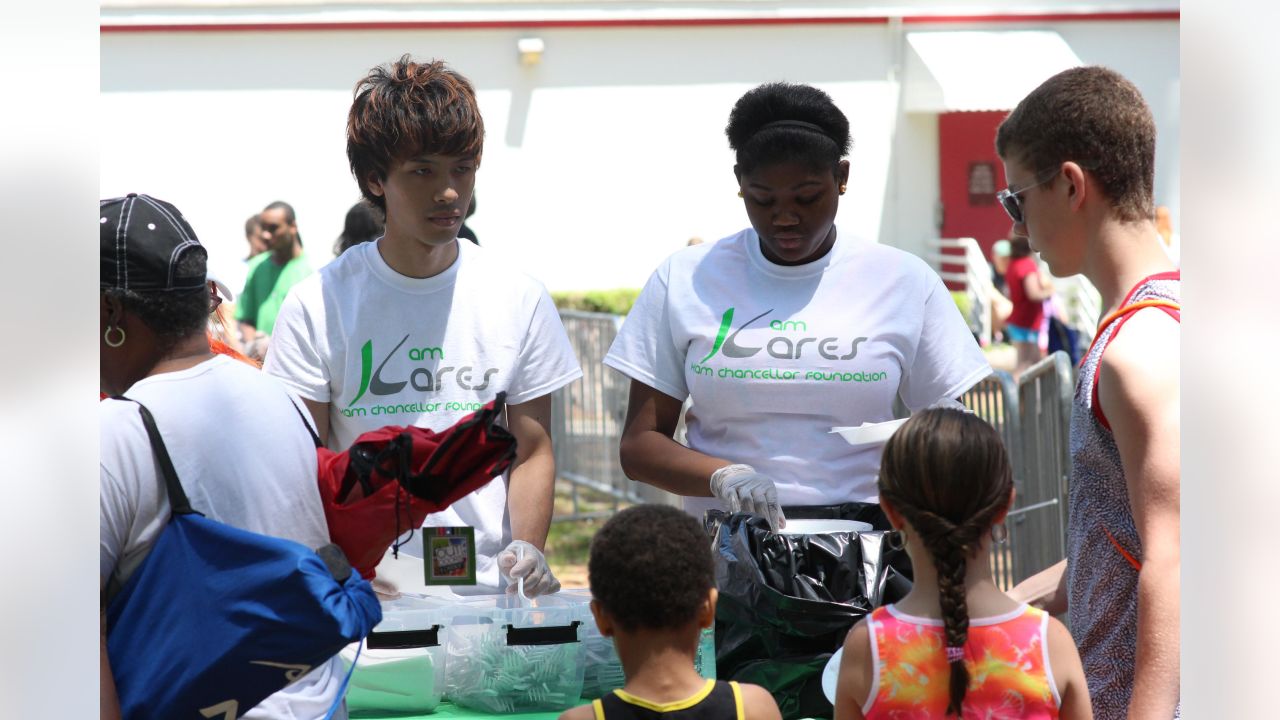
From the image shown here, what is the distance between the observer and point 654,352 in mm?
3191

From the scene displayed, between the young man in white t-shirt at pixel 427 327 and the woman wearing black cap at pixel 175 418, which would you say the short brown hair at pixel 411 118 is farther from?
the woman wearing black cap at pixel 175 418

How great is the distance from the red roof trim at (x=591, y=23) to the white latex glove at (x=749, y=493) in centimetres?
1572

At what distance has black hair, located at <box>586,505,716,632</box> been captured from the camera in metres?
2.17

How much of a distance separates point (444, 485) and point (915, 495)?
0.77 meters

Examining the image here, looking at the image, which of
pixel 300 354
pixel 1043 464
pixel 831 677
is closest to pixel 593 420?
pixel 1043 464

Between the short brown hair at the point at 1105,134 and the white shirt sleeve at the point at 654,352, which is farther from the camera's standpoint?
the white shirt sleeve at the point at 654,352

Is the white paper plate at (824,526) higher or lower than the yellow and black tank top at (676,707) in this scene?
higher

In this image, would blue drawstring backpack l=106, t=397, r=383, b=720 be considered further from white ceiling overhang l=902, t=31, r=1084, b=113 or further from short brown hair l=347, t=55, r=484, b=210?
white ceiling overhang l=902, t=31, r=1084, b=113

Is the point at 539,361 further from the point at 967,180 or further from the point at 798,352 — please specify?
the point at 967,180

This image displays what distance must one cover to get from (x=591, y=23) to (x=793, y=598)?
1647cm

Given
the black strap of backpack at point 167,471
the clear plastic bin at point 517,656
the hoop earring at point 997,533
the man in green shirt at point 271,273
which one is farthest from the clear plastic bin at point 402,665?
the man in green shirt at point 271,273

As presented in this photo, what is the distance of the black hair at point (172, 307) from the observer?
2.14m

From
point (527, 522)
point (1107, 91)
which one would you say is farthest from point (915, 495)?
point (527, 522)

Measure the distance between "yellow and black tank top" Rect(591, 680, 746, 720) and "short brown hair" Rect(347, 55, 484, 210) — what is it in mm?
1431
